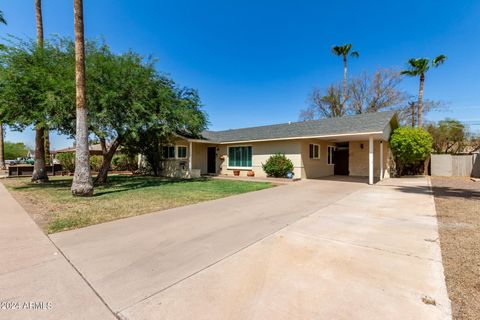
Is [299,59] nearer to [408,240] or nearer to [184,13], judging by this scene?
[184,13]

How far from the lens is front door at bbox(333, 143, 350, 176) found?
56.5 feet

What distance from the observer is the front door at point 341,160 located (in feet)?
56.5

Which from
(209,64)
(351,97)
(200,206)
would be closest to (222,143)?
(209,64)

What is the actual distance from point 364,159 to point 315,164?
3.80 metres

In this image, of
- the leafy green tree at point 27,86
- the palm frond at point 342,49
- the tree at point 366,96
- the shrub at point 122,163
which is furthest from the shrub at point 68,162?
the tree at point 366,96

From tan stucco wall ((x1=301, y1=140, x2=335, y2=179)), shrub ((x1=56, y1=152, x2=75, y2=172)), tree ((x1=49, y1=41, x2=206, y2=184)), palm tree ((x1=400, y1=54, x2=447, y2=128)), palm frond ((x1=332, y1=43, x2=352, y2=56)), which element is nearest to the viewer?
tree ((x1=49, y1=41, x2=206, y2=184))

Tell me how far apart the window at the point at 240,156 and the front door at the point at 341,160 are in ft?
22.8

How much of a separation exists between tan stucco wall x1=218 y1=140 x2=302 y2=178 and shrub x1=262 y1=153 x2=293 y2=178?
0.40m

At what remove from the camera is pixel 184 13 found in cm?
1264

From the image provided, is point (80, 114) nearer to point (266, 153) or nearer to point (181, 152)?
point (181, 152)

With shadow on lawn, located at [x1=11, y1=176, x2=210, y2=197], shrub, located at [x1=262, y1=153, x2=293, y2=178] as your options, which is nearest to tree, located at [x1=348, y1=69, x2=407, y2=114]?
shrub, located at [x1=262, y1=153, x2=293, y2=178]

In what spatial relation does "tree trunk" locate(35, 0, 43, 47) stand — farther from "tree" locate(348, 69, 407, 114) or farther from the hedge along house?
"tree" locate(348, 69, 407, 114)

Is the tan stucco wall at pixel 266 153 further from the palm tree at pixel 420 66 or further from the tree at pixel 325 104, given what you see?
the tree at pixel 325 104

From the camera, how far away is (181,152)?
1742cm
